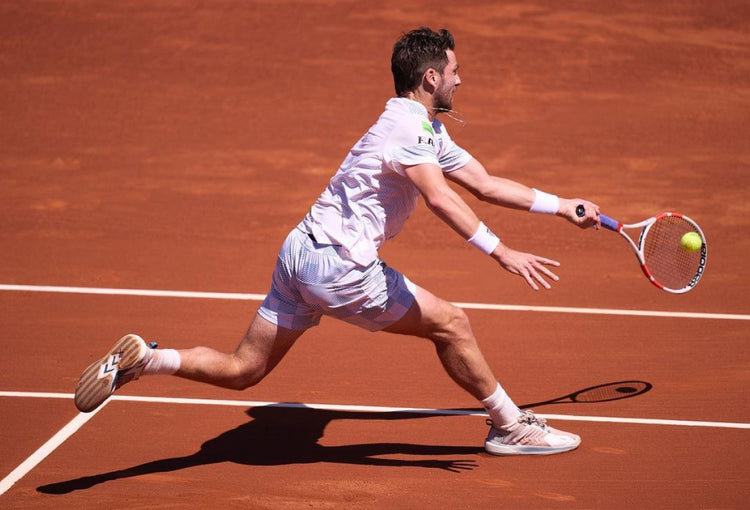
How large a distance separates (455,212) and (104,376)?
6.14 ft

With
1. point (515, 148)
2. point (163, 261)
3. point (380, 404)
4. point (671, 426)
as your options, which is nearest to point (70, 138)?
point (163, 261)

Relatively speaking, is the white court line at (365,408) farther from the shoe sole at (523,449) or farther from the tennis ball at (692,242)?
the tennis ball at (692,242)

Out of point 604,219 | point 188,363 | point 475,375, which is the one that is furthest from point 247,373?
point 604,219

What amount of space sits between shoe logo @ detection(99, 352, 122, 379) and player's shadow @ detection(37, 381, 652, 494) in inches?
25.1

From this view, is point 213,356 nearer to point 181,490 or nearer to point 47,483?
point 181,490

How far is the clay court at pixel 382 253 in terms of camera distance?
19.1 ft

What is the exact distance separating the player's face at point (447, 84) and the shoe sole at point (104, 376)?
1935 mm

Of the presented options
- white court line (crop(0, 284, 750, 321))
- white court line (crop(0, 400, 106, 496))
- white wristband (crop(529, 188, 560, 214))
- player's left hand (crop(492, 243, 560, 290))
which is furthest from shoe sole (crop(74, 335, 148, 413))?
white court line (crop(0, 284, 750, 321))

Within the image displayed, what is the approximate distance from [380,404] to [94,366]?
6.44 ft

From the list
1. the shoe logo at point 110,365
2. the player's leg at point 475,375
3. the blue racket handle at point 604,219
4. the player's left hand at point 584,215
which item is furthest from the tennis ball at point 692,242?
the shoe logo at point 110,365

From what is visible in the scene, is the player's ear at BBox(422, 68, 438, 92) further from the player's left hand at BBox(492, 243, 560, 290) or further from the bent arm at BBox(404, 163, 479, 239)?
the player's left hand at BBox(492, 243, 560, 290)

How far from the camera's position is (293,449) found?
6.09 metres

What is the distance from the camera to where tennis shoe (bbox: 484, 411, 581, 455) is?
19.3 ft

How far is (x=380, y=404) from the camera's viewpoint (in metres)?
6.70
